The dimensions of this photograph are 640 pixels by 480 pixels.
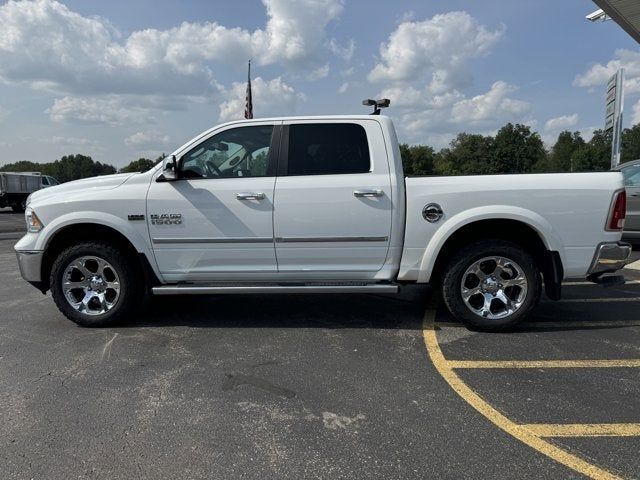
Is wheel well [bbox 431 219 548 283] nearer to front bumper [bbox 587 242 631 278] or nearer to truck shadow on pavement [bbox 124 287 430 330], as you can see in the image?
front bumper [bbox 587 242 631 278]

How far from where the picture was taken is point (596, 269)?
4457 mm

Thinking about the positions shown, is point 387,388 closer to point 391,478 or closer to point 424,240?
Result: point 391,478

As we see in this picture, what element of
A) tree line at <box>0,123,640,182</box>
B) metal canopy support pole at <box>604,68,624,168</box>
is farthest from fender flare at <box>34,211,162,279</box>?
tree line at <box>0,123,640,182</box>

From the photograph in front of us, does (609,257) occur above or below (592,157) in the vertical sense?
below

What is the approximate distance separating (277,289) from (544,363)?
7.70 feet

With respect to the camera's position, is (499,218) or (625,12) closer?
(499,218)

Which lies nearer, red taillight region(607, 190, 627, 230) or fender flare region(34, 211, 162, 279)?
red taillight region(607, 190, 627, 230)

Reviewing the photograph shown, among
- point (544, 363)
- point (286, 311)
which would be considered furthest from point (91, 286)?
point (544, 363)

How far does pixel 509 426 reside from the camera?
292 cm

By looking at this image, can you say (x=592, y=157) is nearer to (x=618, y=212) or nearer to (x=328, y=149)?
(x=618, y=212)

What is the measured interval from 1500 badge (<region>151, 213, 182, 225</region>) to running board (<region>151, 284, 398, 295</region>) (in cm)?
63

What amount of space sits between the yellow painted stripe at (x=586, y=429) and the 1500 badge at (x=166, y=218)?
335cm

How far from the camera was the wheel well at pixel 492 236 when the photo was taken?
4.55 metres

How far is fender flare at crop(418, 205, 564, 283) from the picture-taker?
4.36m
